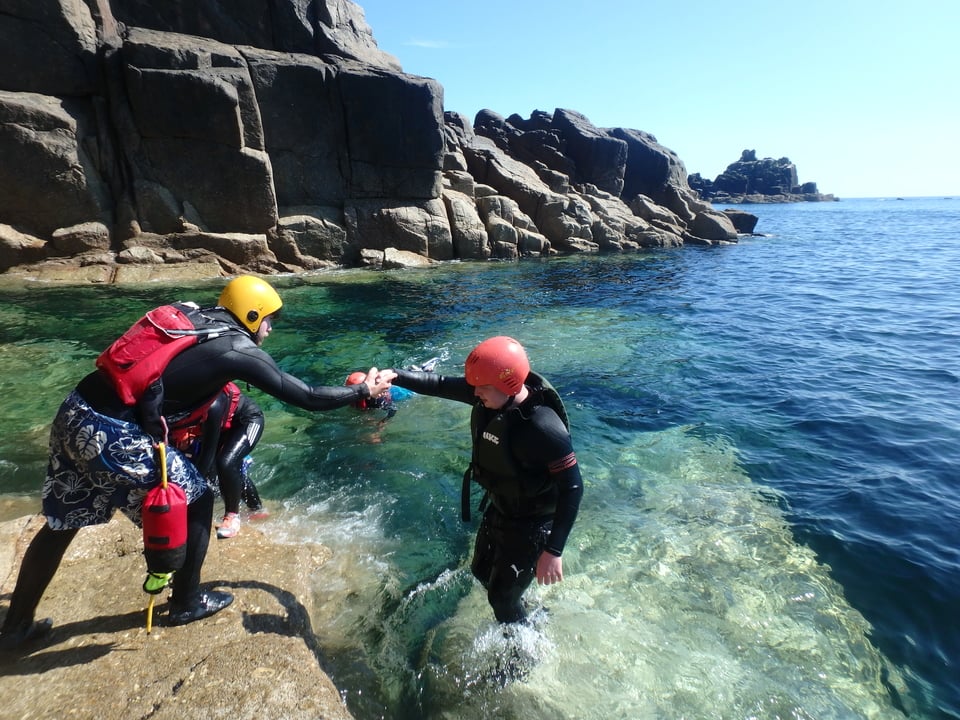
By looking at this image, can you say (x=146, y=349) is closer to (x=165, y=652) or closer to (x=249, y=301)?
(x=249, y=301)

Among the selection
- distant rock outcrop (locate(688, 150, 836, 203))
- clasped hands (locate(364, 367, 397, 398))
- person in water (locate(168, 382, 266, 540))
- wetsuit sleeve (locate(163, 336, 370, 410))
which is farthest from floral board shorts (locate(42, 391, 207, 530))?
distant rock outcrop (locate(688, 150, 836, 203))

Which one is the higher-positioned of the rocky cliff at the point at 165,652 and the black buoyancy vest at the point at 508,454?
the black buoyancy vest at the point at 508,454

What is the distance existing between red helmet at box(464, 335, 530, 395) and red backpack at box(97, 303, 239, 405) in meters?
1.48

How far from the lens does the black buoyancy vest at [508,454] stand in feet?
10.1

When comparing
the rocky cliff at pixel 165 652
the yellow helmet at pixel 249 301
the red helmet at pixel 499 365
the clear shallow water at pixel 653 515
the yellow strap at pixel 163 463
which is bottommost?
the clear shallow water at pixel 653 515

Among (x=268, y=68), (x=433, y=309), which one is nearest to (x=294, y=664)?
(x=433, y=309)

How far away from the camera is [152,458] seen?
281 centimetres

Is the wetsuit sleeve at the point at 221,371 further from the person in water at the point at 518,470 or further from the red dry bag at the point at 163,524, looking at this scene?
the person in water at the point at 518,470

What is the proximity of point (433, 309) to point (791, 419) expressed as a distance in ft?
31.6

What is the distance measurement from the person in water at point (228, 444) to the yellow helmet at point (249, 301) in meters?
0.90

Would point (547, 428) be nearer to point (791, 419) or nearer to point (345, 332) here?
point (791, 419)

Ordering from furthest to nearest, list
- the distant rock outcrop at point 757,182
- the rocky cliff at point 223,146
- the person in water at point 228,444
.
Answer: the distant rock outcrop at point 757,182 < the rocky cliff at point 223,146 < the person in water at point 228,444

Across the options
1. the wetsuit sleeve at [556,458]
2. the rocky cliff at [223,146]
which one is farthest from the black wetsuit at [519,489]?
the rocky cliff at [223,146]

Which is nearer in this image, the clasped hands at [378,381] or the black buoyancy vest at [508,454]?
the black buoyancy vest at [508,454]
